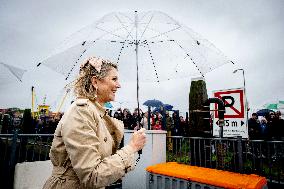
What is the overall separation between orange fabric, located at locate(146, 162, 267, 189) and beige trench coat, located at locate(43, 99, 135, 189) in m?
2.13

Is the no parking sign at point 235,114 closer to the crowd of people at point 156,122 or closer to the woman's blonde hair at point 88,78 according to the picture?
the woman's blonde hair at point 88,78

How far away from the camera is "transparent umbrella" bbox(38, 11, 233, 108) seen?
14.4 ft

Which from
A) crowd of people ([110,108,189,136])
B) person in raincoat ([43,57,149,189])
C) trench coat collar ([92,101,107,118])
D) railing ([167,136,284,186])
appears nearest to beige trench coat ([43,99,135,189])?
person in raincoat ([43,57,149,189])

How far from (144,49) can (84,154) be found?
357 cm

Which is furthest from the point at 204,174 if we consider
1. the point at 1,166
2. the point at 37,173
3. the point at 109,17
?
the point at 1,166

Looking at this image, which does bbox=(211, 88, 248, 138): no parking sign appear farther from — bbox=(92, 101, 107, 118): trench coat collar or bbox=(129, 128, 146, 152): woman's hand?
bbox=(92, 101, 107, 118): trench coat collar

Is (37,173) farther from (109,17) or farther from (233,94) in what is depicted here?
(233,94)

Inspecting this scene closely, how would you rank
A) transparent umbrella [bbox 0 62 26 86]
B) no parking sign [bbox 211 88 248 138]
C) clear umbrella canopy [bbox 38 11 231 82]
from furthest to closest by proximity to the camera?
transparent umbrella [bbox 0 62 26 86]
no parking sign [bbox 211 88 248 138]
clear umbrella canopy [bbox 38 11 231 82]

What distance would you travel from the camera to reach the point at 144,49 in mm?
4906

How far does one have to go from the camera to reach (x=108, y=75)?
2.18 metres

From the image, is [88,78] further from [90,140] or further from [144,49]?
[144,49]

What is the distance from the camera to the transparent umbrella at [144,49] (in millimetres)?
4375

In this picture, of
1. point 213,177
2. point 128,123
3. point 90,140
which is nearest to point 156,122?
point 128,123

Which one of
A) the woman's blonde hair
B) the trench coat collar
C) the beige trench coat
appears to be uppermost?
the woman's blonde hair
